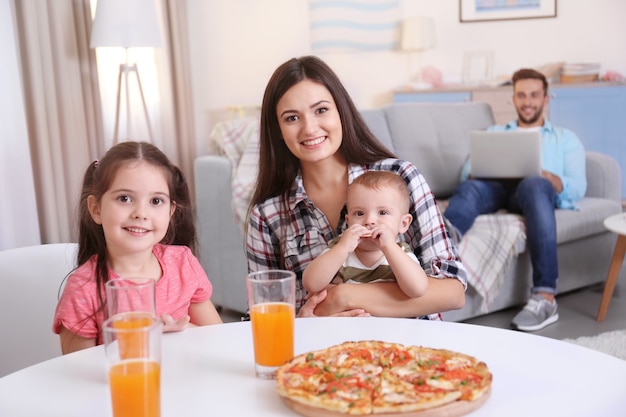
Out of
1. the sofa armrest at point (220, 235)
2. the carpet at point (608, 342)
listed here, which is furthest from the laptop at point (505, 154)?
the sofa armrest at point (220, 235)

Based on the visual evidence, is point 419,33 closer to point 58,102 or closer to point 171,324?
point 58,102

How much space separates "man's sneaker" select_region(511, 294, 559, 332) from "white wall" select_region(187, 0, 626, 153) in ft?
9.87

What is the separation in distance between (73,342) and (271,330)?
0.51 meters

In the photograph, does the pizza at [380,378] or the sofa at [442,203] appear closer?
the pizza at [380,378]

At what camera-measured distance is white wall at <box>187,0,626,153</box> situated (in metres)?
5.75

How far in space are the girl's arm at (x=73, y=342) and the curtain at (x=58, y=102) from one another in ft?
6.57

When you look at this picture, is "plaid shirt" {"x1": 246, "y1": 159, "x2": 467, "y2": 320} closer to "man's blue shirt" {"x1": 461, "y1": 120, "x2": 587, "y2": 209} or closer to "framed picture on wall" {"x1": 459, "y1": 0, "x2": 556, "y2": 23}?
"man's blue shirt" {"x1": 461, "y1": 120, "x2": 587, "y2": 209}

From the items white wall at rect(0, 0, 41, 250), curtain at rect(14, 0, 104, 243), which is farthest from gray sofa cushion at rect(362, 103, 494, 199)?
white wall at rect(0, 0, 41, 250)

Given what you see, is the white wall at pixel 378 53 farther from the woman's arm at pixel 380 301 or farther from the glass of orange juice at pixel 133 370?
the glass of orange juice at pixel 133 370

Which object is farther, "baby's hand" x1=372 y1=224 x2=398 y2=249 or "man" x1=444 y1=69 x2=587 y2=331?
"man" x1=444 y1=69 x2=587 y2=331

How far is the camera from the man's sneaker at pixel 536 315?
3189 millimetres

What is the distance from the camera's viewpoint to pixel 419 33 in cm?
572

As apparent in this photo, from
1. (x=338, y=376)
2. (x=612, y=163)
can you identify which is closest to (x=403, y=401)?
(x=338, y=376)

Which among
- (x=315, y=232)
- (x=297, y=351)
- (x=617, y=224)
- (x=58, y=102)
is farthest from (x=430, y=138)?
(x=297, y=351)
